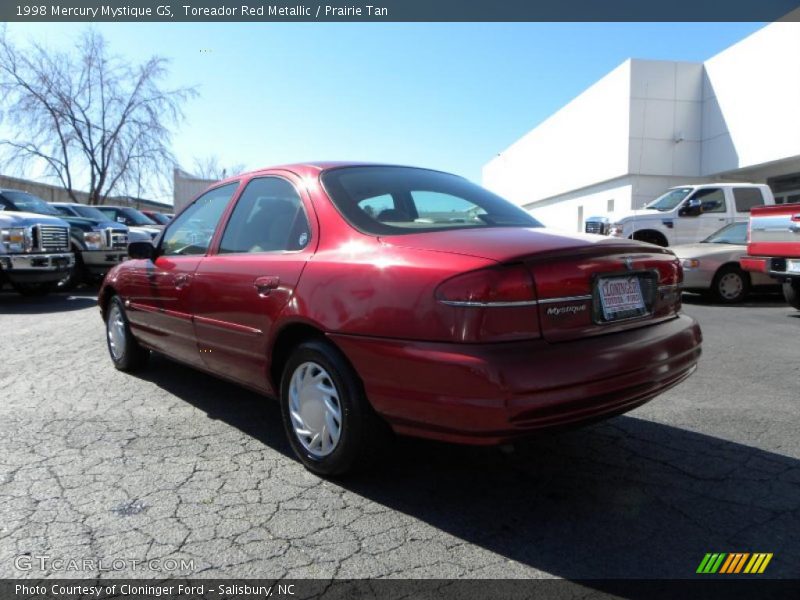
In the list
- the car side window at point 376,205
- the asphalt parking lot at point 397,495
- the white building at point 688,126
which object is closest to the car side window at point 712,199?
the asphalt parking lot at point 397,495

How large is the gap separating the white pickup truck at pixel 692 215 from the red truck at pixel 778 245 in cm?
393

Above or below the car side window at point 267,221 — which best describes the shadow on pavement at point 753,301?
below

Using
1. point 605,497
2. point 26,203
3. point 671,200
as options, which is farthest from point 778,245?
point 26,203

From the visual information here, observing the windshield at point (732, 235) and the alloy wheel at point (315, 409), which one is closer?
the alloy wheel at point (315, 409)

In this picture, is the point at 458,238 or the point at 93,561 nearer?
the point at 93,561

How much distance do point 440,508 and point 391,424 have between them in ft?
1.52

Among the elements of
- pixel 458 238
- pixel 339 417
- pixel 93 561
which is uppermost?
pixel 458 238

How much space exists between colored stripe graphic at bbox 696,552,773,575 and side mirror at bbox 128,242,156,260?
3981 mm

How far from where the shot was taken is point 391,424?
2.56 meters

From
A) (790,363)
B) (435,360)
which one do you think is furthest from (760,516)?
(790,363)

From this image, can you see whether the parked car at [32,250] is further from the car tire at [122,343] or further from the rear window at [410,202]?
the rear window at [410,202]

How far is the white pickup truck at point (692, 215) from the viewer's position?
12.2 meters

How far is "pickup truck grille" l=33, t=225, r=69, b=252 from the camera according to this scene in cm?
968

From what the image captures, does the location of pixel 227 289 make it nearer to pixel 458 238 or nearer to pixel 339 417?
pixel 339 417
